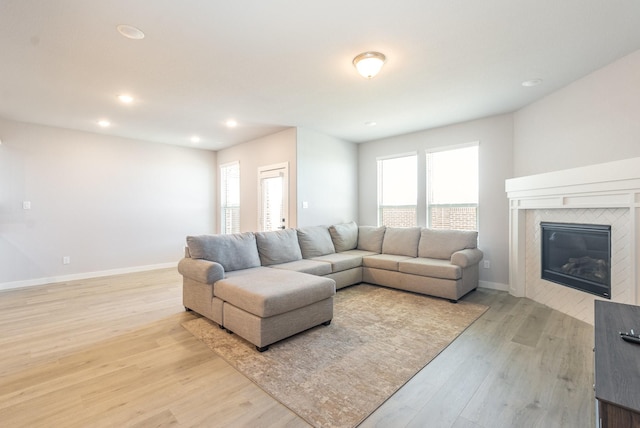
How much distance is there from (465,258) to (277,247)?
2.56 meters

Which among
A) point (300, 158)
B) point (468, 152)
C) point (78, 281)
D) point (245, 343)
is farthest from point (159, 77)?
point (468, 152)

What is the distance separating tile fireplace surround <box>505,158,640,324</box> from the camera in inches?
104

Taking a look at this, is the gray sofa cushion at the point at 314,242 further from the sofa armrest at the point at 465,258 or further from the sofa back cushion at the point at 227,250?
the sofa armrest at the point at 465,258

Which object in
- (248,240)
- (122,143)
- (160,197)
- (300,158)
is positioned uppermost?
(122,143)

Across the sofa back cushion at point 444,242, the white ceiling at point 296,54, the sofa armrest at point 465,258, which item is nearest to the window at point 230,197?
the white ceiling at point 296,54

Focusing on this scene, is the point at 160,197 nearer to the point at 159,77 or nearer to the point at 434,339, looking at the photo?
the point at 159,77

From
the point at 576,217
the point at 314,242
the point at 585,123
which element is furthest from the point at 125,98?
the point at 576,217

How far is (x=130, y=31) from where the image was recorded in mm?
2312

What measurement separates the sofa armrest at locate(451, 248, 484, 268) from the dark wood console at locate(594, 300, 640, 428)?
211 cm

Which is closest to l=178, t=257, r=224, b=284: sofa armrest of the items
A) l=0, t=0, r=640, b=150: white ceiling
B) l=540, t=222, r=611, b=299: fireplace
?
l=0, t=0, r=640, b=150: white ceiling

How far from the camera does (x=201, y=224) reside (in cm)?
691

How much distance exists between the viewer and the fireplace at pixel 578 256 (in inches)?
116

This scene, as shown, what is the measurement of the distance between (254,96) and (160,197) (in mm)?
3741

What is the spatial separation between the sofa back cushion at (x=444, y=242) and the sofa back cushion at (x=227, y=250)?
8.63ft
